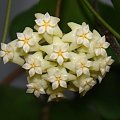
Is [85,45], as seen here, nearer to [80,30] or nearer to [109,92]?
[80,30]

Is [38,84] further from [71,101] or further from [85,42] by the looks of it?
[71,101]

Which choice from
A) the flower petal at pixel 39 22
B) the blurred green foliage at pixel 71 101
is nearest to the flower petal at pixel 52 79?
the flower petal at pixel 39 22

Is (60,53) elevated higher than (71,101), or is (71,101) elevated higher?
(60,53)

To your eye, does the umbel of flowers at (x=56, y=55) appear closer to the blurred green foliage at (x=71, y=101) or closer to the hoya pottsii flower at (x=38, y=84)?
the hoya pottsii flower at (x=38, y=84)

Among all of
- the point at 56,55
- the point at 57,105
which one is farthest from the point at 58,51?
the point at 57,105

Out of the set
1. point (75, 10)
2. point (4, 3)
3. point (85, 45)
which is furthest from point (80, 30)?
point (4, 3)

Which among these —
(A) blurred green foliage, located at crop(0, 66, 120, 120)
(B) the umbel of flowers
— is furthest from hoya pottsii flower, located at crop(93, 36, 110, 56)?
(A) blurred green foliage, located at crop(0, 66, 120, 120)

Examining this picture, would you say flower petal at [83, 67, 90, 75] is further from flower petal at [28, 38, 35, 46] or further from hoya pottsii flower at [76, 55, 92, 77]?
flower petal at [28, 38, 35, 46]
